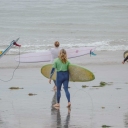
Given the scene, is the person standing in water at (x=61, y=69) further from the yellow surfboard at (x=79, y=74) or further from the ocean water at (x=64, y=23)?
the ocean water at (x=64, y=23)

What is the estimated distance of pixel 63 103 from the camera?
43.7 feet

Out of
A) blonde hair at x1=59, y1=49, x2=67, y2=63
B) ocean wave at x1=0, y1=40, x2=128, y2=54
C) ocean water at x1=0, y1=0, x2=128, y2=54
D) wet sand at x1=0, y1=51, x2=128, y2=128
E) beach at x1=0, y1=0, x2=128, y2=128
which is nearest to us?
wet sand at x1=0, y1=51, x2=128, y2=128

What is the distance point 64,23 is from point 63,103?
92.9 ft

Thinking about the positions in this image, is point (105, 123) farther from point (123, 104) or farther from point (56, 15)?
point (56, 15)

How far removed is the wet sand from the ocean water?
8492 millimetres

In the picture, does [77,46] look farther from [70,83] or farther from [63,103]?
[63,103]

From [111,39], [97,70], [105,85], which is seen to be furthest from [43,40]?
[105,85]

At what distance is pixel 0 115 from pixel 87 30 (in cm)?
2594

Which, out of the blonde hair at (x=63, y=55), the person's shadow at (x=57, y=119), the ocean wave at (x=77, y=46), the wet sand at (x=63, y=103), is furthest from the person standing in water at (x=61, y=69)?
the ocean wave at (x=77, y=46)

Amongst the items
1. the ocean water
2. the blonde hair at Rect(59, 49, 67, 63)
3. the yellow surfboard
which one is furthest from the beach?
the blonde hair at Rect(59, 49, 67, 63)

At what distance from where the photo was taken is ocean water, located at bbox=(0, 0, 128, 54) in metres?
30.5

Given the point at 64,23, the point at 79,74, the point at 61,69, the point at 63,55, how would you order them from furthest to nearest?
1. the point at 64,23
2. the point at 79,74
3. the point at 61,69
4. the point at 63,55

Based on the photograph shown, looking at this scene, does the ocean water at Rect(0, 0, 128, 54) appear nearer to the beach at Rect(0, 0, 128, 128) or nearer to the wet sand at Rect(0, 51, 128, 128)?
the beach at Rect(0, 0, 128, 128)

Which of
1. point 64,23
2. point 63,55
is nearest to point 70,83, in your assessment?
point 63,55
